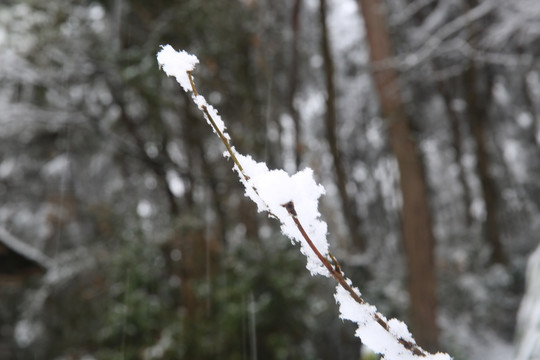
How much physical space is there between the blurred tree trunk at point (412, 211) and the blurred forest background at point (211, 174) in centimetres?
2

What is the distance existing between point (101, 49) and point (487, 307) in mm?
9058

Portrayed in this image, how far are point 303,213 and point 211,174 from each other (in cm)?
793

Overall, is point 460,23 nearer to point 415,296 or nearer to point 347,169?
point 415,296

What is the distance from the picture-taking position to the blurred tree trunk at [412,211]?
574cm

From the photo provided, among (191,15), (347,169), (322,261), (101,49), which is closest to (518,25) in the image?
(191,15)

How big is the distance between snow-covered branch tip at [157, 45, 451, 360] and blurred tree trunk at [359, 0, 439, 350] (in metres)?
5.41

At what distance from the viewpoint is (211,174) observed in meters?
8.50

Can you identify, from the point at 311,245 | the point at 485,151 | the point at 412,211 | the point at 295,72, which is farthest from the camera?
the point at 485,151

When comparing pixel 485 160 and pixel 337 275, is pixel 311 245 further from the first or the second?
pixel 485 160

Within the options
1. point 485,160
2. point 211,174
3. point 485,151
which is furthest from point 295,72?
point 485,160

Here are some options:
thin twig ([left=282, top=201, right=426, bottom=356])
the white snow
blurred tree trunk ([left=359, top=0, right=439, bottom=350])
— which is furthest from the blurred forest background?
thin twig ([left=282, top=201, right=426, bottom=356])

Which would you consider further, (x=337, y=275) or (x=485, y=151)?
(x=485, y=151)

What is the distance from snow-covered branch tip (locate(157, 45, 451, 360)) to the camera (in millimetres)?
627

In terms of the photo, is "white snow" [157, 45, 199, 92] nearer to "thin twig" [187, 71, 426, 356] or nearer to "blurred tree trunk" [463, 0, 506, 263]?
"thin twig" [187, 71, 426, 356]
